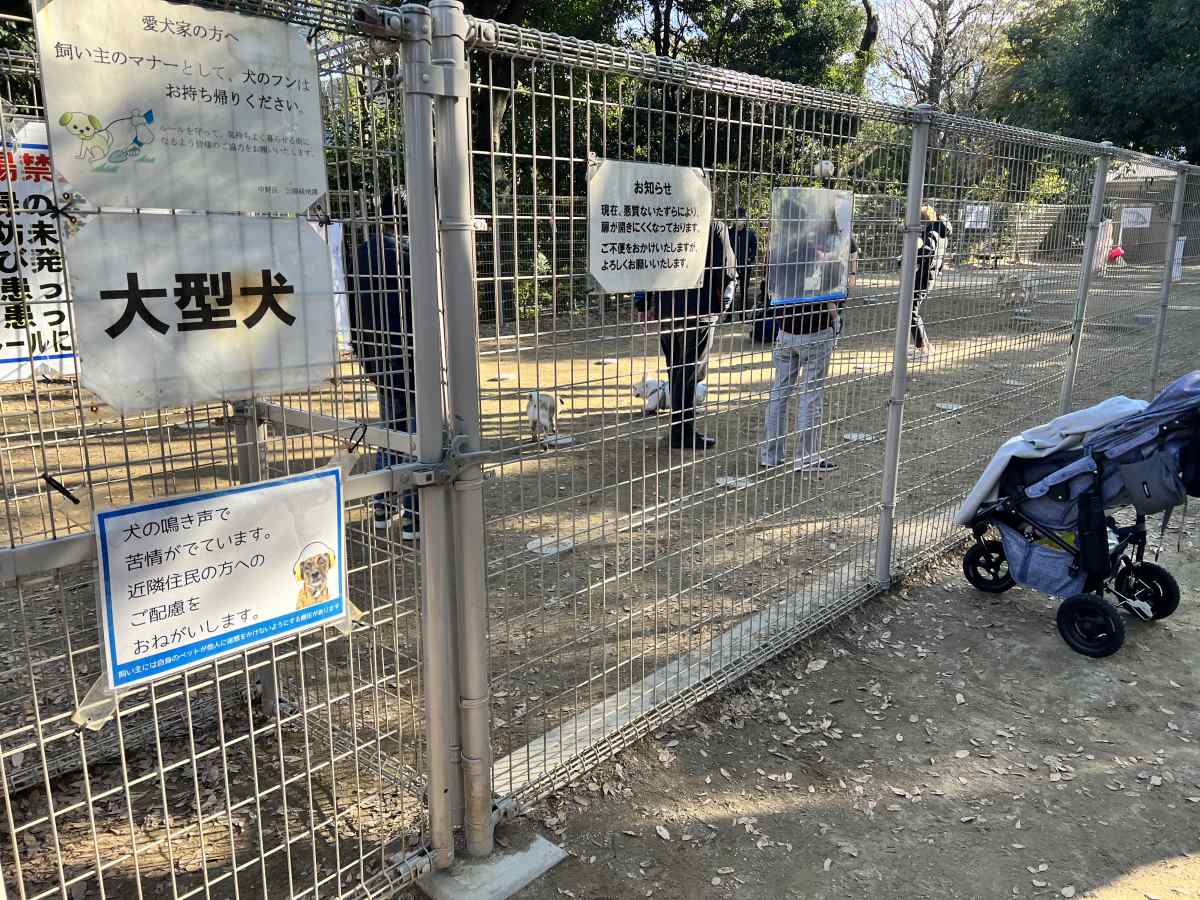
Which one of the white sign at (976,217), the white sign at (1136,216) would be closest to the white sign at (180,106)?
the white sign at (976,217)

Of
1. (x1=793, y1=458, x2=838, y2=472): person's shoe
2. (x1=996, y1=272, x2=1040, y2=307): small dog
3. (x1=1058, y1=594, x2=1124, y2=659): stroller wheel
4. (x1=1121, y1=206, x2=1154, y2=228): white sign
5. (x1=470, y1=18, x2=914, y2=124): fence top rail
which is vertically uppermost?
(x1=470, y1=18, x2=914, y2=124): fence top rail

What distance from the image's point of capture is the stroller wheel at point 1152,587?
417 centimetres

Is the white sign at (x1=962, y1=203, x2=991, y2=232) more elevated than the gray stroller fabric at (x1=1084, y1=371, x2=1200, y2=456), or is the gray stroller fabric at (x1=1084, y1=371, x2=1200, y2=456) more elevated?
the white sign at (x1=962, y1=203, x2=991, y2=232)

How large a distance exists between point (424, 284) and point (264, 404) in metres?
1.00

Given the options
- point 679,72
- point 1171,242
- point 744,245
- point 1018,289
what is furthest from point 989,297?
point 1171,242

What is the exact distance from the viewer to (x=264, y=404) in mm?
2873

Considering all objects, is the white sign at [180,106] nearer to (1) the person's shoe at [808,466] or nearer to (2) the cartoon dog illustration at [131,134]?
(2) the cartoon dog illustration at [131,134]

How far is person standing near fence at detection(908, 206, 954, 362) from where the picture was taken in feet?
14.5

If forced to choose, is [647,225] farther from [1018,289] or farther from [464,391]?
[1018,289]

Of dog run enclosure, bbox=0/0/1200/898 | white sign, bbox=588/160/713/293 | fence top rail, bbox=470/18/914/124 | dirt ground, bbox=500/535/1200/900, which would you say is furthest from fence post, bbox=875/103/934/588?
white sign, bbox=588/160/713/293

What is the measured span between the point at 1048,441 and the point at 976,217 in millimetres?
1364

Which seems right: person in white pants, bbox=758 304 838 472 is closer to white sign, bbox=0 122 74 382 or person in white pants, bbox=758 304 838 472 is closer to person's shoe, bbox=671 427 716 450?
person's shoe, bbox=671 427 716 450

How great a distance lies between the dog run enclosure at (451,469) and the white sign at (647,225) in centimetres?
8

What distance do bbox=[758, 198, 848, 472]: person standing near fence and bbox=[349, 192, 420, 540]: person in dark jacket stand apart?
1.67 m
